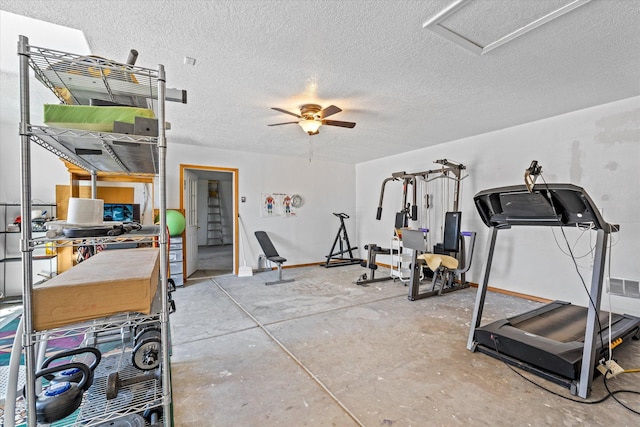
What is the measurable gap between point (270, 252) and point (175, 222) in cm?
166

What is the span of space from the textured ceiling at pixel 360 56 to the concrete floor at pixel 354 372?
95.8 inches

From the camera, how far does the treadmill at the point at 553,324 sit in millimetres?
1987

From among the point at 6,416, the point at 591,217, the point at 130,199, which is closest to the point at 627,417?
the point at 591,217

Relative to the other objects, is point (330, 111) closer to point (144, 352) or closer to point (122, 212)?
point (144, 352)

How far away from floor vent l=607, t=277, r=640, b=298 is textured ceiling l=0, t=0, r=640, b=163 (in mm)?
2008

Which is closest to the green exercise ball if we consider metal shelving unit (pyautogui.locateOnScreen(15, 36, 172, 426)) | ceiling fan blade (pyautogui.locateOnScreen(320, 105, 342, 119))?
metal shelving unit (pyautogui.locateOnScreen(15, 36, 172, 426))

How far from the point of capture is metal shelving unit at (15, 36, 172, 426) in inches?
43.9

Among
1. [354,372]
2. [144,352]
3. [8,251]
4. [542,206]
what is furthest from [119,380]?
[8,251]

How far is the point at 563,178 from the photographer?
12.2 ft

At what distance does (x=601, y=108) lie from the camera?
3.38 metres

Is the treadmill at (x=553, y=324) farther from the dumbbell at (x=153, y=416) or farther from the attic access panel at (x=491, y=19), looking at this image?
the dumbbell at (x=153, y=416)

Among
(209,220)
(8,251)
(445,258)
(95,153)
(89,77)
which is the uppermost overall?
(89,77)

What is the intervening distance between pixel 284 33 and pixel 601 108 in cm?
376

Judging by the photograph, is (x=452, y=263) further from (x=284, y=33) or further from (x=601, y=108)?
(x=284, y=33)
